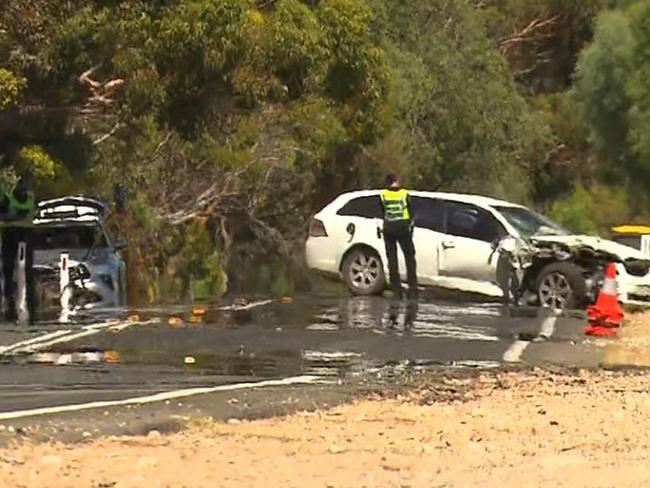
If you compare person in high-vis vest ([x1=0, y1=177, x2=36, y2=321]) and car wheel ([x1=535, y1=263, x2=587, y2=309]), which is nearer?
person in high-vis vest ([x1=0, y1=177, x2=36, y2=321])

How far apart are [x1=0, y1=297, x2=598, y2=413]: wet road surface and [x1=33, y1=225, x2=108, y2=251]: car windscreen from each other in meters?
3.54

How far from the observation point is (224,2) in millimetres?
21453

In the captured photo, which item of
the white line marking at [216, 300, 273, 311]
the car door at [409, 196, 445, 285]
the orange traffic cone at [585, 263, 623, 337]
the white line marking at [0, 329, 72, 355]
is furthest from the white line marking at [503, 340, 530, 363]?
the car door at [409, 196, 445, 285]

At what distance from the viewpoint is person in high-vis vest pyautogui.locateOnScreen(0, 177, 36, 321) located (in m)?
20.6

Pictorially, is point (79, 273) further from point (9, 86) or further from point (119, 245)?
point (9, 86)

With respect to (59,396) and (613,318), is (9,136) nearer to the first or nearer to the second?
(613,318)

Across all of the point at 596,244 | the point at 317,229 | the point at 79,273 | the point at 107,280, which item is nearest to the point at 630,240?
Answer: the point at 596,244

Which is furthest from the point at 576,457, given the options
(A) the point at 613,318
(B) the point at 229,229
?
(B) the point at 229,229

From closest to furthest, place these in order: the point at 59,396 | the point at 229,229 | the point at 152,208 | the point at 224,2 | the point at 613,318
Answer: the point at 59,396
the point at 613,318
the point at 224,2
the point at 152,208
the point at 229,229

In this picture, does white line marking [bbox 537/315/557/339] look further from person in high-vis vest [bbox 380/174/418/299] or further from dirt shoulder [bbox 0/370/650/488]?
dirt shoulder [bbox 0/370/650/488]

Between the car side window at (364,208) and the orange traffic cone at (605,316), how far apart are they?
18.4ft

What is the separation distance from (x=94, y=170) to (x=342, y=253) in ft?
27.7

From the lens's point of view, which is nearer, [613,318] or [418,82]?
[613,318]

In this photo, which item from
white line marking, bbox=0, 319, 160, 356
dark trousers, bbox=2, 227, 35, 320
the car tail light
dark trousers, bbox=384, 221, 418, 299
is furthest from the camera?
the car tail light
